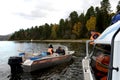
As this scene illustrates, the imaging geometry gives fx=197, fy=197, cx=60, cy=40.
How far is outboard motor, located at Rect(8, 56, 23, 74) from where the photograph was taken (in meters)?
15.5

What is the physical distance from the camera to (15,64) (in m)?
15.7

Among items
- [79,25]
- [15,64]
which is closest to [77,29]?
[79,25]

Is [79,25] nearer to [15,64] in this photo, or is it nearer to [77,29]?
[77,29]

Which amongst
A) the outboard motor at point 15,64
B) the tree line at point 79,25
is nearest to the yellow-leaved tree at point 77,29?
the tree line at point 79,25

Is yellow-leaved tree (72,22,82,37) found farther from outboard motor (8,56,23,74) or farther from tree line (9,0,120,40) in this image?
outboard motor (8,56,23,74)

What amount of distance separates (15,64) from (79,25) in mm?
69896

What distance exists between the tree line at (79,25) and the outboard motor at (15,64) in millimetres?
51919

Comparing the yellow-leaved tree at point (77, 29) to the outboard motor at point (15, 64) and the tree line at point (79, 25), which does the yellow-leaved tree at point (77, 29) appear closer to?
the tree line at point (79, 25)

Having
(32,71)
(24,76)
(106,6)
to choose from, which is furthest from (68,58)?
(106,6)

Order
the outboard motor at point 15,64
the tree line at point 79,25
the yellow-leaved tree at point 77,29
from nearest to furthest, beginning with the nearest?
the outboard motor at point 15,64
the tree line at point 79,25
the yellow-leaved tree at point 77,29

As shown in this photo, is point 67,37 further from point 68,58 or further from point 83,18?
point 68,58

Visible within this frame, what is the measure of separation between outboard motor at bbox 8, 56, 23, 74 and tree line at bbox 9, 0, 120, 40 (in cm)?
5192

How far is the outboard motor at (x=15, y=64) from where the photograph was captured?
15.5 metres

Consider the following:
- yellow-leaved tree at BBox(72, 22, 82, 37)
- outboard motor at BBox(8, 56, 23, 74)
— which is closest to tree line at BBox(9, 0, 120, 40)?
yellow-leaved tree at BBox(72, 22, 82, 37)
